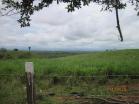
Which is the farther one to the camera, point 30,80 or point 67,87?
point 67,87

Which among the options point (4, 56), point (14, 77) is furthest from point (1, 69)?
point (4, 56)

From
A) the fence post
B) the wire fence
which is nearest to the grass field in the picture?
the wire fence

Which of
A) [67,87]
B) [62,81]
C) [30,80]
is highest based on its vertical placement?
[30,80]

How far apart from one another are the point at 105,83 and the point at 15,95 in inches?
206

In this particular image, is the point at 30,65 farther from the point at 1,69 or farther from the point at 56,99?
the point at 1,69

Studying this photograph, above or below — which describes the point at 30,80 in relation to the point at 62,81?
above

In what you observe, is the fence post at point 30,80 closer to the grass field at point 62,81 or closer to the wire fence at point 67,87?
the grass field at point 62,81


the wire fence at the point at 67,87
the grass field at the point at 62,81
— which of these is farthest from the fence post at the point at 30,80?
the wire fence at the point at 67,87

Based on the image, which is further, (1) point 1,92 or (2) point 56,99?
(2) point 56,99

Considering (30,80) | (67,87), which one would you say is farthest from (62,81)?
(30,80)

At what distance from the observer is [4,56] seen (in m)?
30.6

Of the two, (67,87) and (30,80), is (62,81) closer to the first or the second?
(67,87)

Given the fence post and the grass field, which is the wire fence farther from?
the fence post

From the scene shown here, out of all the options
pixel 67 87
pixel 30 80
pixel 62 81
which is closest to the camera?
pixel 30 80
